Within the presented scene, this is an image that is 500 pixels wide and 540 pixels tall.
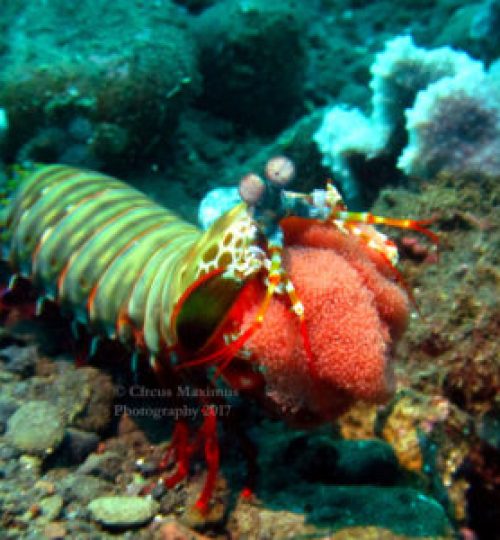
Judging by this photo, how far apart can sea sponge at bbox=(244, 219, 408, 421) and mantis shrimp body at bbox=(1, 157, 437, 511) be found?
0.05 m

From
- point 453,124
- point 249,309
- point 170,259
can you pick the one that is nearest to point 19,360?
point 170,259

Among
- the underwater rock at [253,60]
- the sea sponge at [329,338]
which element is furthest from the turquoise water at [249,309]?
the underwater rock at [253,60]

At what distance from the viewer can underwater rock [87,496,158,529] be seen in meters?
2.78

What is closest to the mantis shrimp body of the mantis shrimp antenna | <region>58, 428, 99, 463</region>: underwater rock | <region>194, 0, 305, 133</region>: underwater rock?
the mantis shrimp antenna

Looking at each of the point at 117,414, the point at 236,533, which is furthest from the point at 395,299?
the point at 117,414

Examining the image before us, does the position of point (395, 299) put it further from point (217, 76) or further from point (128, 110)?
point (217, 76)

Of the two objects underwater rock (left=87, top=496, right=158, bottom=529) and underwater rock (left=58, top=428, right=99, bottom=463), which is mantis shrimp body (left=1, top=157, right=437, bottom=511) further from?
underwater rock (left=58, top=428, right=99, bottom=463)

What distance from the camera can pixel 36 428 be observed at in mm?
3260

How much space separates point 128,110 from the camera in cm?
568

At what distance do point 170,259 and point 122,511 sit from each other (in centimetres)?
152

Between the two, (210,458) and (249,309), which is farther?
(210,458)

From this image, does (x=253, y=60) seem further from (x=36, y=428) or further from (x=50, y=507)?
(x=50, y=507)

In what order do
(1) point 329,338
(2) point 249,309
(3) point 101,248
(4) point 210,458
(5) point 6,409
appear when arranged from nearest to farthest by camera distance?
(1) point 329,338 < (2) point 249,309 < (4) point 210,458 < (5) point 6,409 < (3) point 101,248

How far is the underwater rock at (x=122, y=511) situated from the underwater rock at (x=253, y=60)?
6.46 m
